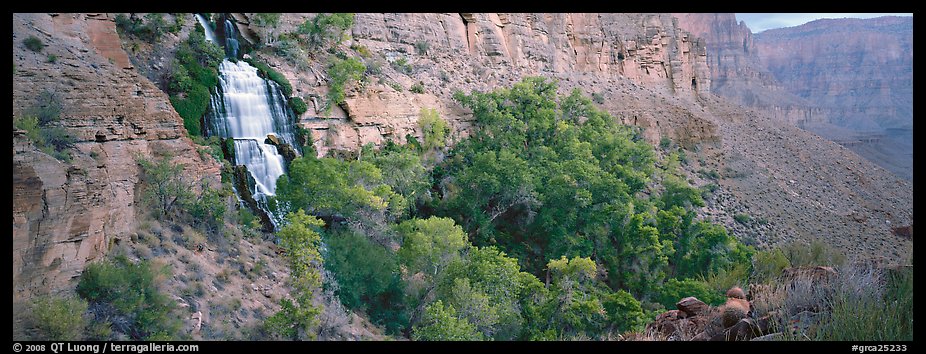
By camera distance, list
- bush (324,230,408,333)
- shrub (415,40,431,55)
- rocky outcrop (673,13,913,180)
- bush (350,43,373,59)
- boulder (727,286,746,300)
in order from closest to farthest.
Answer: boulder (727,286,746,300) → bush (324,230,408,333) → bush (350,43,373,59) → shrub (415,40,431,55) → rocky outcrop (673,13,913,180)

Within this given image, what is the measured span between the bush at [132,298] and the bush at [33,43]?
230 inches

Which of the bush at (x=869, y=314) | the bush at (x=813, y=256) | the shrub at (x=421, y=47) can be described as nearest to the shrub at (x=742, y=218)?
the bush at (x=813, y=256)

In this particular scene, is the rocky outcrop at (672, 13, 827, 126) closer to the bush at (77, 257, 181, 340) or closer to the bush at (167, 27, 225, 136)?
the bush at (167, 27, 225, 136)

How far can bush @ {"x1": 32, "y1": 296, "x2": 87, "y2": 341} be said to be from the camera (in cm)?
1082

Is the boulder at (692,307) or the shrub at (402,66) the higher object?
the shrub at (402,66)

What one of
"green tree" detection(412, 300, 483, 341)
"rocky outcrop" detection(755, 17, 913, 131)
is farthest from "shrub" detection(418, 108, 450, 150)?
"rocky outcrop" detection(755, 17, 913, 131)

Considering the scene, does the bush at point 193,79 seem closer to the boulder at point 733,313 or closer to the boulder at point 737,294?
the boulder at point 737,294

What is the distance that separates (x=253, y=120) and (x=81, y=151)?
937cm

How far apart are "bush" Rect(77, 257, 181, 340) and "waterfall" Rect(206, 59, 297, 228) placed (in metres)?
7.76

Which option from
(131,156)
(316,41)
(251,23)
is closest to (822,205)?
(316,41)

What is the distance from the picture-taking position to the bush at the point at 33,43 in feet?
→ 49.1
